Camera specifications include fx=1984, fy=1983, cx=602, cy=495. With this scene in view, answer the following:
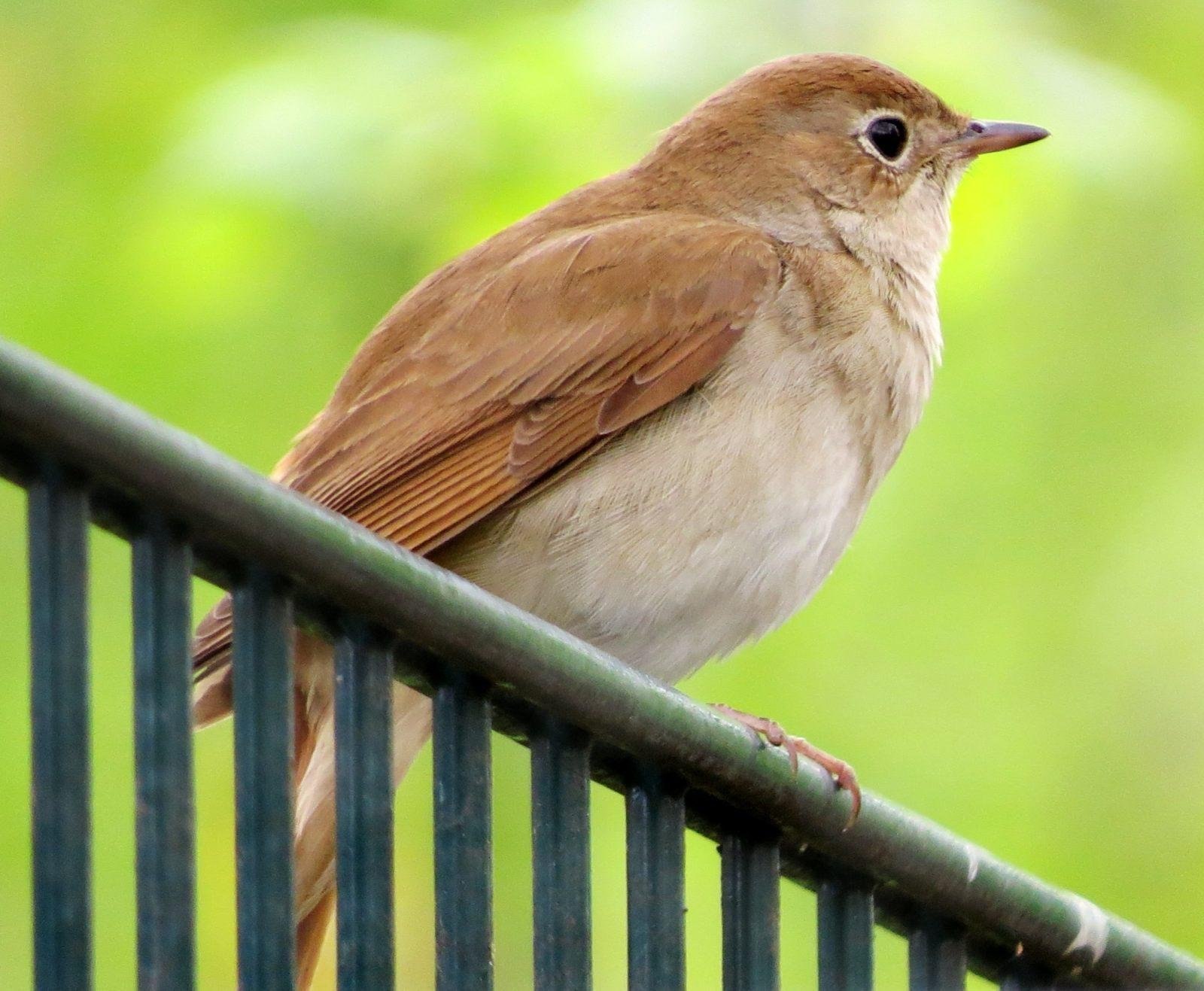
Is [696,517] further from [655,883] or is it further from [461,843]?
[461,843]

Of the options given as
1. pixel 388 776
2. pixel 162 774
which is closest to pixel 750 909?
pixel 388 776

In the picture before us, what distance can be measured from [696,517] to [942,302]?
1.37 meters

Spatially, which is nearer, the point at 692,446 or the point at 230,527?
the point at 230,527

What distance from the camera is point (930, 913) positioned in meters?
2.16

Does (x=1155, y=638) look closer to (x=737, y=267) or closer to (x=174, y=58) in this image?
(x=737, y=267)

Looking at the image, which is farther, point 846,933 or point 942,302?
point 942,302

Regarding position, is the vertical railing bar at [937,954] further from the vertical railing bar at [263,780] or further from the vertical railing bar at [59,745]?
the vertical railing bar at [59,745]

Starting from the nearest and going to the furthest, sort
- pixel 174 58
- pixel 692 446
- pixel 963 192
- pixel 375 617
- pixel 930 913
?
pixel 375 617 < pixel 930 913 < pixel 692 446 < pixel 963 192 < pixel 174 58

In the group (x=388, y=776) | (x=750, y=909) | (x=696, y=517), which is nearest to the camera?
(x=388, y=776)

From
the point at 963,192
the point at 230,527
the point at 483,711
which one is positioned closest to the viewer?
the point at 230,527

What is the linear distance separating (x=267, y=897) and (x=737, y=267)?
220cm

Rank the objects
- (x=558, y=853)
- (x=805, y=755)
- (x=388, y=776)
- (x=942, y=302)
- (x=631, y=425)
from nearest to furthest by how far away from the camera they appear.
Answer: (x=388, y=776) → (x=558, y=853) → (x=805, y=755) → (x=631, y=425) → (x=942, y=302)

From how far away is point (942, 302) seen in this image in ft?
14.6

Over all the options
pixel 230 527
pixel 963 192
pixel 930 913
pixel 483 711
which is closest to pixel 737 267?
pixel 963 192
